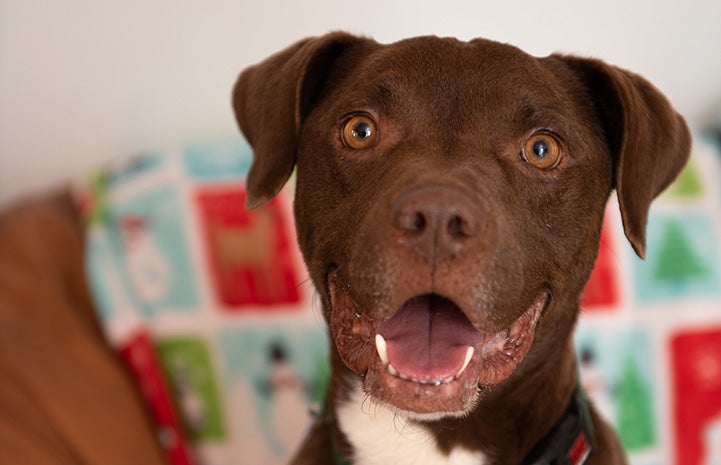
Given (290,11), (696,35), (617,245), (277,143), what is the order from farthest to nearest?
(617,245)
(290,11)
(277,143)
(696,35)

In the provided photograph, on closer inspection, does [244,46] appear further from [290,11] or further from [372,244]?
[372,244]

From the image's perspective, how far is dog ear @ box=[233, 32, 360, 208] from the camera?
2.03 meters

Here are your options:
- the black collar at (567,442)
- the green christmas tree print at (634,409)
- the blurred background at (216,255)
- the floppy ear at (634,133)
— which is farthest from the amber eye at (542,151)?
the green christmas tree print at (634,409)

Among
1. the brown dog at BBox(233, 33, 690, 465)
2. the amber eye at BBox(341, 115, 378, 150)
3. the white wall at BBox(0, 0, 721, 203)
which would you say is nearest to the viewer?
the brown dog at BBox(233, 33, 690, 465)

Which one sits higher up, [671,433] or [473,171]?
[473,171]

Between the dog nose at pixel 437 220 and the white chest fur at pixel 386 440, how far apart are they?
0.61 m

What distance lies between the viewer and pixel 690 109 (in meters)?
2.11

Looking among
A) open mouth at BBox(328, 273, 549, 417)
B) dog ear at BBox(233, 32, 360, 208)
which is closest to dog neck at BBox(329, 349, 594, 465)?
open mouth at BBox(328, 273, 549, 417)

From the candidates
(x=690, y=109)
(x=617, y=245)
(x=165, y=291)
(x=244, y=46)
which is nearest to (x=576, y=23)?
(x=690, y=109)

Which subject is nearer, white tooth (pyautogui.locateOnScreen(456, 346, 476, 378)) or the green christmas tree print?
white tooth (pyautogui.locateOnScreen(456, 346, 476, 378))

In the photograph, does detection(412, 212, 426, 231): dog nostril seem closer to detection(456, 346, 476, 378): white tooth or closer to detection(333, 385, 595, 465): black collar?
detection(456, 346, 476, 378): white tooth

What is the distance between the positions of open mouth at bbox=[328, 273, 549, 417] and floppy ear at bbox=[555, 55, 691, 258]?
1.10ft

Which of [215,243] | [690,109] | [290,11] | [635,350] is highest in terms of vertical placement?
[290,11]

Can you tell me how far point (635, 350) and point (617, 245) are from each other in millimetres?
409
